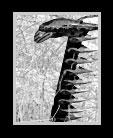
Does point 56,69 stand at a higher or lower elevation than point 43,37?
lower

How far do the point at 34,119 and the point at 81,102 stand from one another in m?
0.40

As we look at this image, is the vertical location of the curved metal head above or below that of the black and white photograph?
above

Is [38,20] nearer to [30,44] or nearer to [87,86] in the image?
→ [30,44]

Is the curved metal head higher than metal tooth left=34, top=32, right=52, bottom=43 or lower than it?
higher

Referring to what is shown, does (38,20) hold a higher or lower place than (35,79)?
higher

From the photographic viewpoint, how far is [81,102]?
6.98 meters

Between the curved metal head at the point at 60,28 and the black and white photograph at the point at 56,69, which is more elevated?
the curved metal head at the point at 60,28

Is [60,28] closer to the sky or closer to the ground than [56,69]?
closer to the sky

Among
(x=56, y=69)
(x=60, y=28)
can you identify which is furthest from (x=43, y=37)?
(x=56, y=69)

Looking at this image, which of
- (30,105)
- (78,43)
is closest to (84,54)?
(78,43)

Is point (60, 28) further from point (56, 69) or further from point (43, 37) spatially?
point (56, 69)

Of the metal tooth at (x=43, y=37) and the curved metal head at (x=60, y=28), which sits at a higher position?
the curved metal head at (x=60, y=28)

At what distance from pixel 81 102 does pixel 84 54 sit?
0.38 m

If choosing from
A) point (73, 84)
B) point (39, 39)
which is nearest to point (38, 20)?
point (39, 39)
